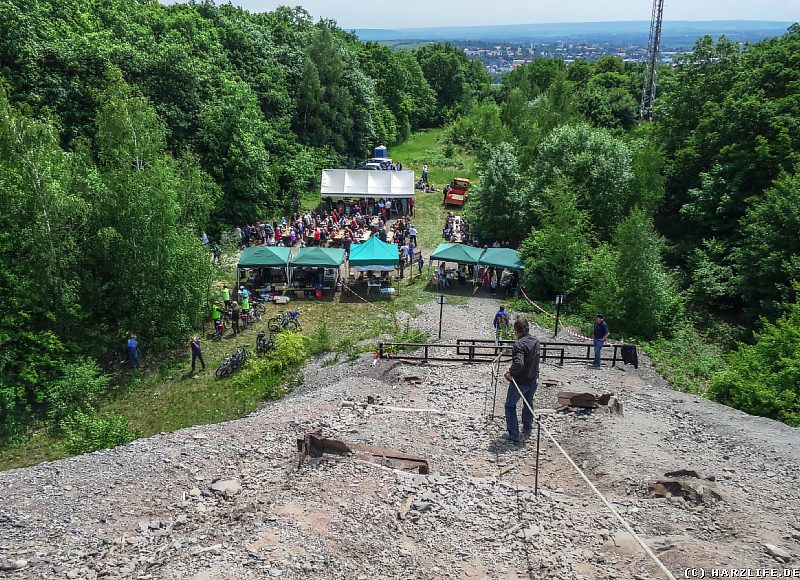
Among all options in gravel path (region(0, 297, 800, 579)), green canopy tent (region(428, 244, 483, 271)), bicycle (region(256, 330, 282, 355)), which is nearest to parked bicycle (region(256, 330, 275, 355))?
bicycle (region(256, 330, 282, 355))

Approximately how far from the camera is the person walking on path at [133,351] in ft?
68.4

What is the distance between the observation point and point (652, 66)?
5809cm

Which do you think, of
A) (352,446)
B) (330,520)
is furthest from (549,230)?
(330,520)

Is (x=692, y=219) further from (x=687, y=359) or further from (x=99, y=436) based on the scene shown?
(x=99, y=436)

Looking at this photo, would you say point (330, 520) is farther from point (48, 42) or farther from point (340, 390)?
point (48, 42)

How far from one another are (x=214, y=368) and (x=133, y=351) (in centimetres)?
265

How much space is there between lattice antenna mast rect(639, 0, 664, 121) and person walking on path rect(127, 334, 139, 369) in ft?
158

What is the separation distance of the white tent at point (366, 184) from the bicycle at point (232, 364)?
61.3 feet

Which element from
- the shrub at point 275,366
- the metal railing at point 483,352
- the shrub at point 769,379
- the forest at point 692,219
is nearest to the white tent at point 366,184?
the forest at point 692,219

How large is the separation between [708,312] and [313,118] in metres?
31.2

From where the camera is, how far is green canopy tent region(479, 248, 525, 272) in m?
27.0

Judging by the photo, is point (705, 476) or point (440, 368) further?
point (440, 368)

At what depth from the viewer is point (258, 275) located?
27688 millimetres

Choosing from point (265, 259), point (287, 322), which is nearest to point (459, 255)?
point (265, 259)
